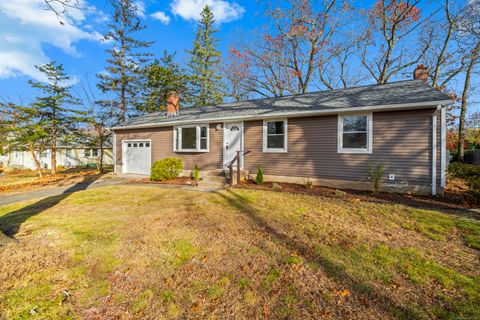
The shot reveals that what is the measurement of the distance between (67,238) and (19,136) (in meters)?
16.2

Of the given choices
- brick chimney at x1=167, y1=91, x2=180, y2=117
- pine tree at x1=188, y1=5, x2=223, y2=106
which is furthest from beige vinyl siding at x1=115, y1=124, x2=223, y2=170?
pine tree at x1=188, y1=5, x2=223, y2=106

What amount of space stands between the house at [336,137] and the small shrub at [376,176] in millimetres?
199

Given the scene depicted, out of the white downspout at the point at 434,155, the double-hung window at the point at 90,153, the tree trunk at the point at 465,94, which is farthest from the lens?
the double-hung window at the point at 90,153

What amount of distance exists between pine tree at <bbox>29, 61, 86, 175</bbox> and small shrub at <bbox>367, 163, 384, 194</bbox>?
60.6ft

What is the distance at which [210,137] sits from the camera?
35.3ft

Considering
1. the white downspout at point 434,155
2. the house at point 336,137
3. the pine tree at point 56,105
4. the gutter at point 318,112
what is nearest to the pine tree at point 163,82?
the pine tree at point 56,105

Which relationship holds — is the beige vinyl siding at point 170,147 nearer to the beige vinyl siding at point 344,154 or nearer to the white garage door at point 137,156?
the white garage door at point 137,156

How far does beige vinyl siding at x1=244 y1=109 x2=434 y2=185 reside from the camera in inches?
270

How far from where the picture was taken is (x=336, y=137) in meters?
8.06

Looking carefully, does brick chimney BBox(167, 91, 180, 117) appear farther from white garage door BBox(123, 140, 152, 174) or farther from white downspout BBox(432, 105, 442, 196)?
white downspout BBox(432, 105, 442, 196)

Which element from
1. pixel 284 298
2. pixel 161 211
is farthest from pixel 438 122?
pixel 161 211

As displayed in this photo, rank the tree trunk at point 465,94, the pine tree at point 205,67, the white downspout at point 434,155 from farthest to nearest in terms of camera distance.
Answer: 1. the pine tree at point 205,67
2. the tree trunk at point 465,94
3. the white downspout at point 434,155

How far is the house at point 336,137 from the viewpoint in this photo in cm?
679

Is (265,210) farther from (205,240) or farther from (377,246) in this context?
(377,246)
